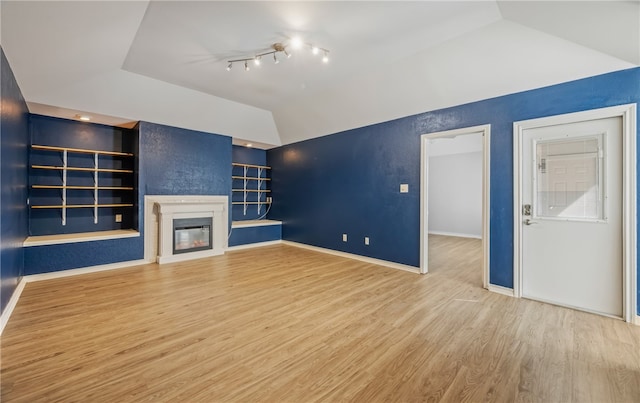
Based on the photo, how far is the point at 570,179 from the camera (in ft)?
9.43

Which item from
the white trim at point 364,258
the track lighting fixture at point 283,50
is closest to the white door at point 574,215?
the white trim at point 364,258

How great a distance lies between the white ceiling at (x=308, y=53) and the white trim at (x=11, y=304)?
2.39 metres

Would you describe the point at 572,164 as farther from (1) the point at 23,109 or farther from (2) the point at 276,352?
(1) the point at 23,109

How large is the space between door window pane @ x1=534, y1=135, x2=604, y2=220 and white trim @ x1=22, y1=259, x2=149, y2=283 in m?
5.88

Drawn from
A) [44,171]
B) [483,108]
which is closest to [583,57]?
[483,108]

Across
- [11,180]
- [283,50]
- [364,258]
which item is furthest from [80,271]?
[364,258]

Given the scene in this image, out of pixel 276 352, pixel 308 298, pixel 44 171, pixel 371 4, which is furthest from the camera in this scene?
pixel 44 171

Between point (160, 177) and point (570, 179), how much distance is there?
5.89 metres

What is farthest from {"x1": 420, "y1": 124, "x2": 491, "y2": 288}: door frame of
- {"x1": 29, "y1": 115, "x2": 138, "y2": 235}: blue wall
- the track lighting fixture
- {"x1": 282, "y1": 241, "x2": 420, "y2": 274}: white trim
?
{"x1": 29, "y1": 115, "x2": 138, "y2": 235}: blue wall

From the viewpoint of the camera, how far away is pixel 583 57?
102 inches

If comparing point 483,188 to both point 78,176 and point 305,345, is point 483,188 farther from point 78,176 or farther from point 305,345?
point 78,176

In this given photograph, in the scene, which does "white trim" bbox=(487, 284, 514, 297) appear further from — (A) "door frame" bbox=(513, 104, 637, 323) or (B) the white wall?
(B) the white wall

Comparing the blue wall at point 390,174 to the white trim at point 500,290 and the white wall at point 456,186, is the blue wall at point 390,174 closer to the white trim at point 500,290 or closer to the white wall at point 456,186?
the white trim at point 500,290

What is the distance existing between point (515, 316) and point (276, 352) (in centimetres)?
238
